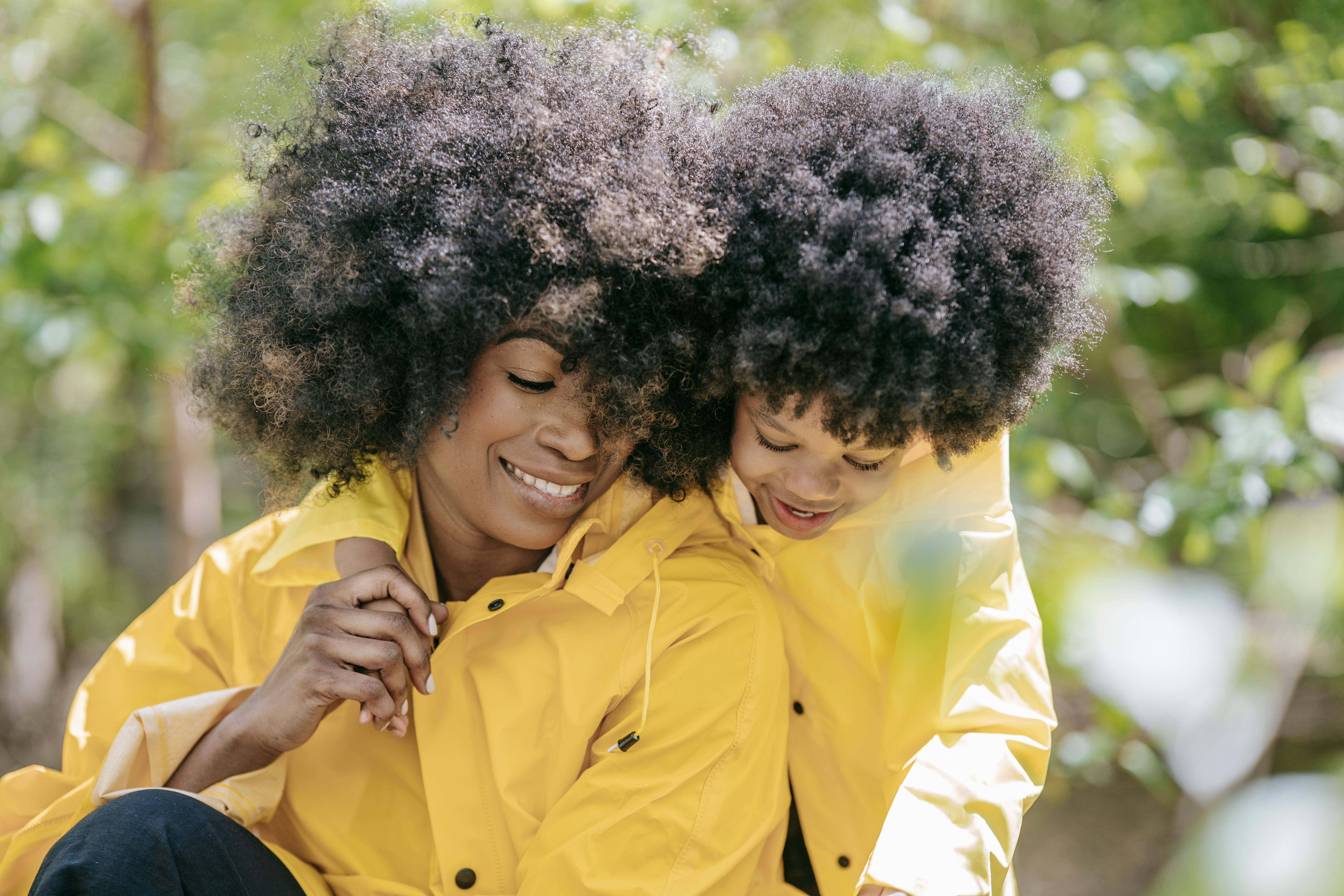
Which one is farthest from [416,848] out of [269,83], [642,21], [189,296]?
[642,21]

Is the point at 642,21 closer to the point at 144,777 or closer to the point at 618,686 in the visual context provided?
the point at 618,686

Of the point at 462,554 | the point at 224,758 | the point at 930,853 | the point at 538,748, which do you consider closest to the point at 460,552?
the point at 462,554

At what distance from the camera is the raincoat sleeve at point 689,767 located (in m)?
1.79

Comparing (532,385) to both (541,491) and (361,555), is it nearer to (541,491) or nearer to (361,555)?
(541,491)

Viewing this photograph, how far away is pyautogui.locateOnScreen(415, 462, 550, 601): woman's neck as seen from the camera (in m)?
2.17

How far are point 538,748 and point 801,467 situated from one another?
73 cm

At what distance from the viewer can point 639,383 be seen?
5.80ft

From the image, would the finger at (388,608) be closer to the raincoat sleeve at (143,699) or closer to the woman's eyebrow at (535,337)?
the raincoat sleeve at (143,699)

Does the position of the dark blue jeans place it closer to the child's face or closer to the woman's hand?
the woman's hand

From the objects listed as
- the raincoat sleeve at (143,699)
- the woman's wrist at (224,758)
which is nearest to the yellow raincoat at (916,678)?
the woman's wrist at (224,758)

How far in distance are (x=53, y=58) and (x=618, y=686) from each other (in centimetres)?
403

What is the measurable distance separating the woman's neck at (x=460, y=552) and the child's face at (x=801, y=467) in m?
0.52

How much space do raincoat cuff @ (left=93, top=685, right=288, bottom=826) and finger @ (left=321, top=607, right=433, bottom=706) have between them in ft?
1.18

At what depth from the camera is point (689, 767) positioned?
1.87m
